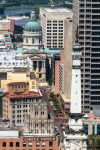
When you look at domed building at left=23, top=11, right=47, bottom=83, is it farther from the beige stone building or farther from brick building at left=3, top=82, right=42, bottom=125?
the beige stone building

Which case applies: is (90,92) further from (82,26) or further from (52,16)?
(52,16)

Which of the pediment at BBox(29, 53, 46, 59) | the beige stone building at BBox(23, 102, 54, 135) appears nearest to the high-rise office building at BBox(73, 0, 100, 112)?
the beige stone building at BBox(23, 102, 54, 135)

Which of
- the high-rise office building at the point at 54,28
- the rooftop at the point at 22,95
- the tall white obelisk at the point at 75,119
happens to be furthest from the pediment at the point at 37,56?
the tall white obelisk at the point at 75,119

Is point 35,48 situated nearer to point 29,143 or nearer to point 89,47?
point 89,47

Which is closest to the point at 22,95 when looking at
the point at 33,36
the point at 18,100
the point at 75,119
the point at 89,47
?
the point at 18,100

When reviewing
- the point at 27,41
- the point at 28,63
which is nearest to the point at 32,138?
the point at 28,63

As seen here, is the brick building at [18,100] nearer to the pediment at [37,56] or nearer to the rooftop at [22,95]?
the rooftop at [22,95]
